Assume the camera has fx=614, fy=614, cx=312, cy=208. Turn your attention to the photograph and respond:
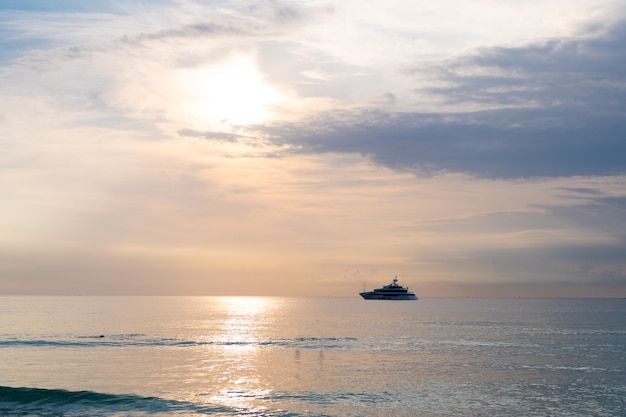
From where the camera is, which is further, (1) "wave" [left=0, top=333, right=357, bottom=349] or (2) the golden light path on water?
(1) "wave" [left=0, top=333, right=357, bottom=349]

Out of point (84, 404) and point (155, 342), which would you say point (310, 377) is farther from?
point (155, 342)

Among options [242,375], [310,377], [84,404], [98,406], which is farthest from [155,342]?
[98,406]

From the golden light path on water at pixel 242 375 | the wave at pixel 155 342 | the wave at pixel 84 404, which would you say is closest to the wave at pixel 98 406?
the wave at pixel 84 404

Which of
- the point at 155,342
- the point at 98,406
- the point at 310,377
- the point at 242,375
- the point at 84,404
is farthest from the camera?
the point at 155,342

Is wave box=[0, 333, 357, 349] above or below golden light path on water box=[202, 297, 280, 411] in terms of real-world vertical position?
above

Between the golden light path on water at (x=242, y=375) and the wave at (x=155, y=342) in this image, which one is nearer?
the golden light path on water at (x=242, y=375)

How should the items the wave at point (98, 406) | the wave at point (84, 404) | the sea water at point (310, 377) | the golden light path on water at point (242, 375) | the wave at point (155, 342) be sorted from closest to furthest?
the wave at point (98, 406)
the wave at point (84, 404)
the sea water at point (310, 377)
the golden light path on water at point (242, 375)
the wave at point (155, 342)

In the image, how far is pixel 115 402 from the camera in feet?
191

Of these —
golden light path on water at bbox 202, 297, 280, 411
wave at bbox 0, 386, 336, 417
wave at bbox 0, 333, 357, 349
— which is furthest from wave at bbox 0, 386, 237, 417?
wave at bbox 0, 333, 357, 349

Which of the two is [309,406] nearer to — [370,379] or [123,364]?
[370,379]

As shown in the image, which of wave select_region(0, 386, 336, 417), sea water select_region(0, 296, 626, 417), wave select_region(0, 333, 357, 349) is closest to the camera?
wave select_region(0, 386, 336, 417)

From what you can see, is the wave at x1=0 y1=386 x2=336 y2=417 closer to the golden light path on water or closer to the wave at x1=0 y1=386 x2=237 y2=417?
the wave at x1=0 y1=386 x2=237 y2=417

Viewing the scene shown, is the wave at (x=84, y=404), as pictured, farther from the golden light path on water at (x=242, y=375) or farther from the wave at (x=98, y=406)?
the golden light path on water at (x=242, y=375)

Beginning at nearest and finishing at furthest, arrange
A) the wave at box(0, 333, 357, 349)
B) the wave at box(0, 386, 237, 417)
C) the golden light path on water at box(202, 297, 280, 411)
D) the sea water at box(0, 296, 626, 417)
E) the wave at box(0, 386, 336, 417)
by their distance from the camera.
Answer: the wave at box(0, 386, 336, 417) → the wave at box(0, 386, 237, 417) → the sea water at box(0, 296, 626, 417) → the golden light path on water at box(202, 297, 280, 411) → the wave at box(0, 333, 357, 349)
